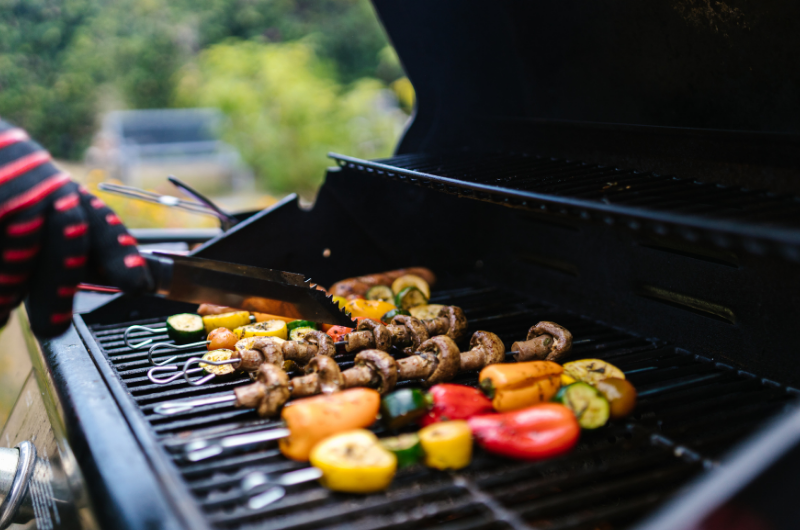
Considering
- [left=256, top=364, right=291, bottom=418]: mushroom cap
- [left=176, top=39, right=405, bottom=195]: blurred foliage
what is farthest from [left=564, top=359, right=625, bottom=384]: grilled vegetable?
[left=176, top=39, right=405, bottom=195]: blurred foliage

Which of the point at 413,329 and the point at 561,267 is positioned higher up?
the point at 561,267

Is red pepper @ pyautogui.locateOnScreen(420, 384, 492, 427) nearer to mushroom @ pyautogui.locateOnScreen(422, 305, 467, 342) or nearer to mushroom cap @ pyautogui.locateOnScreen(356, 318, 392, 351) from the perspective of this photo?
mushroom cap @ pyautogui.locateOnScreen(356, 318, 392, 351)

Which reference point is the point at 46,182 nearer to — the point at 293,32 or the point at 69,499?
the point at 69,499

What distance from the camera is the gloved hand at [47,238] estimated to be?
1.44 m

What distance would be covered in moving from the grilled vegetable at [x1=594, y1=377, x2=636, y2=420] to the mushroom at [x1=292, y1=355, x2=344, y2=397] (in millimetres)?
819

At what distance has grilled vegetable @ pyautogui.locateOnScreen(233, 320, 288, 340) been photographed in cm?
240

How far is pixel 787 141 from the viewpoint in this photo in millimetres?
1906

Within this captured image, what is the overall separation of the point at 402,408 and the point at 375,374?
270 millimetres

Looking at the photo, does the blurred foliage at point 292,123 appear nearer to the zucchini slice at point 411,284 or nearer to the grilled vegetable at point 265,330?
the zucchini slice at point 411,284

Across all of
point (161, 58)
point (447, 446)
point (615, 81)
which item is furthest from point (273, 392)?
point (161, 58)

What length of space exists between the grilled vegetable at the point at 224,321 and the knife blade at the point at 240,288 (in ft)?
→ 1.52

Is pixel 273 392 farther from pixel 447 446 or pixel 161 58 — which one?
pixel 161 58

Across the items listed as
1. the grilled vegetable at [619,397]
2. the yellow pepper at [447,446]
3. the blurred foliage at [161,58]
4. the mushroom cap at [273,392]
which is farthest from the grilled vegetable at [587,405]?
the blurred foliage at [161,58]

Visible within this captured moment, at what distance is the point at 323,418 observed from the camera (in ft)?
5.45
